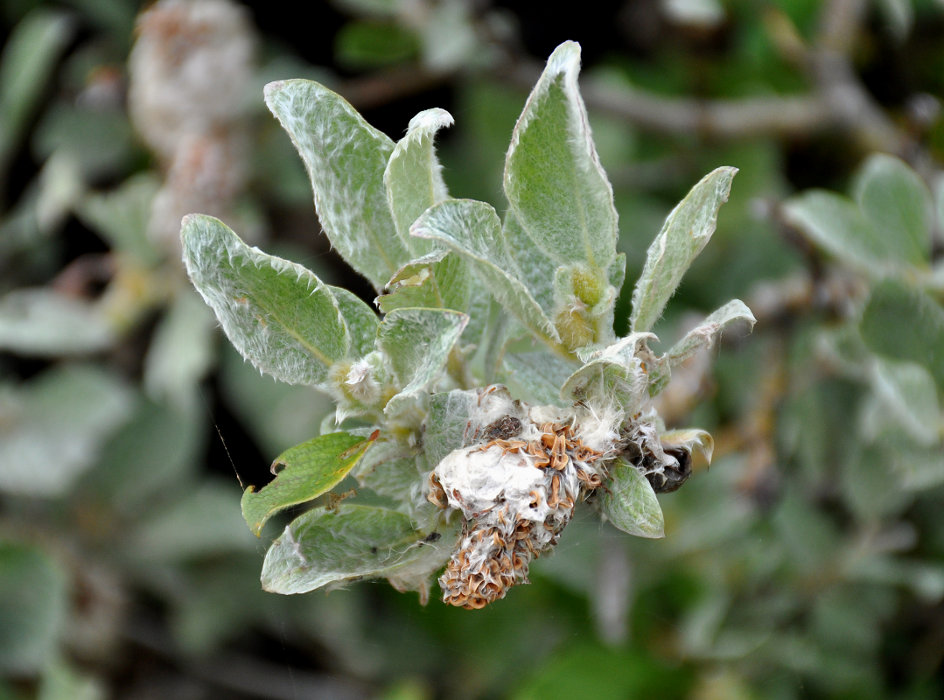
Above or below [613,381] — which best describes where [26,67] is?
below

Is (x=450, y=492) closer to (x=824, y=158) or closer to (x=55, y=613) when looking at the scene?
(x=55, y=613)

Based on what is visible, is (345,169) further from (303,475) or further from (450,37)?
(450,37)

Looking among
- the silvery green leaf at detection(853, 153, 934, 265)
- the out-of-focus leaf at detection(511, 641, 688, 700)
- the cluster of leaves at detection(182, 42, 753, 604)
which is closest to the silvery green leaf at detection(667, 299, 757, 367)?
the cluster of leaves at detection(182, 42, 753, 604)

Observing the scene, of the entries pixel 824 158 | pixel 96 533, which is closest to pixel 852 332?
pixel 824 158

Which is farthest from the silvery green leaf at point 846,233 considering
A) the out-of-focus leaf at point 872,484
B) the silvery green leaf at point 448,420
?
the silvery green leaf at point 448,420

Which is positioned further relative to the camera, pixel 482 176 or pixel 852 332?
pixel 482 176

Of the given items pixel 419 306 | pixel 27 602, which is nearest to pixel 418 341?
pixel 419 306
